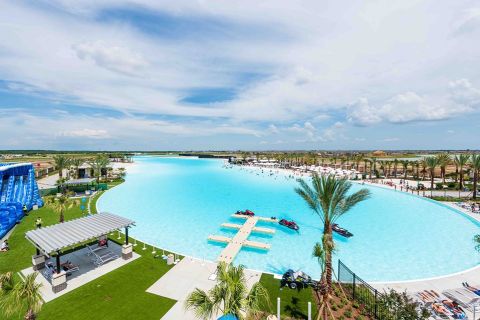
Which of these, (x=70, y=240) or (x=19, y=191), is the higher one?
(x=19, y=191)

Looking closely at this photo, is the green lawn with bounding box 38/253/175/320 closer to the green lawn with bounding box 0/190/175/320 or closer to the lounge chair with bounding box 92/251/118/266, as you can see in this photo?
the green lawn with bounding box 0/190/175/320

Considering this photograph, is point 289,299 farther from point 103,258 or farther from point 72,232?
point 72,232

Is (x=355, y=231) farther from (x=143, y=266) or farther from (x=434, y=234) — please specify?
(x=143, y=266)

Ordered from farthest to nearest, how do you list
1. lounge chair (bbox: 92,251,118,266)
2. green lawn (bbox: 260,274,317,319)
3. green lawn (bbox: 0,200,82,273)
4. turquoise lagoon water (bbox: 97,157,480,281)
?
turquoise lagoon water (bbox: 97,157,480,281) → lounge chair (bbox: 92,251,118,266) → green lawn (bbox: 0,200,82,273) → green lawn (bbox: 260,274,317,319)

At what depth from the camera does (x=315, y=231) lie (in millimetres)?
30141

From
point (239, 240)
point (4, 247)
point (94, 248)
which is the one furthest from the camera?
point (239, 240)

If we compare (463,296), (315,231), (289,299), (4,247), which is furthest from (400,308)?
(4,247)

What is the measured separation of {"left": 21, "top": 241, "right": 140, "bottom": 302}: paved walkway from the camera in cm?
1446

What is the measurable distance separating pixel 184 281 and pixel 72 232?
8.80 metres

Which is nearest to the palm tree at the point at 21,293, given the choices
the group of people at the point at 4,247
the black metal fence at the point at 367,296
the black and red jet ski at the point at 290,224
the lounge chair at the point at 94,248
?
the lounge chair at the point at 94,248

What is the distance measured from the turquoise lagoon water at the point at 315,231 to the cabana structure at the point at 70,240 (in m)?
6.01

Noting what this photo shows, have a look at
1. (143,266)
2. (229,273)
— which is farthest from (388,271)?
(143,266)

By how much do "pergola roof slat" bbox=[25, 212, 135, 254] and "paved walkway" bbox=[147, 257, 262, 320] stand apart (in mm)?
5332

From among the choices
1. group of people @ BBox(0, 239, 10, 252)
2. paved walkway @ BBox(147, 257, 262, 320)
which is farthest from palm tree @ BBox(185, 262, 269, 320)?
group of people @ BBox(0, 239, 10, 252)
